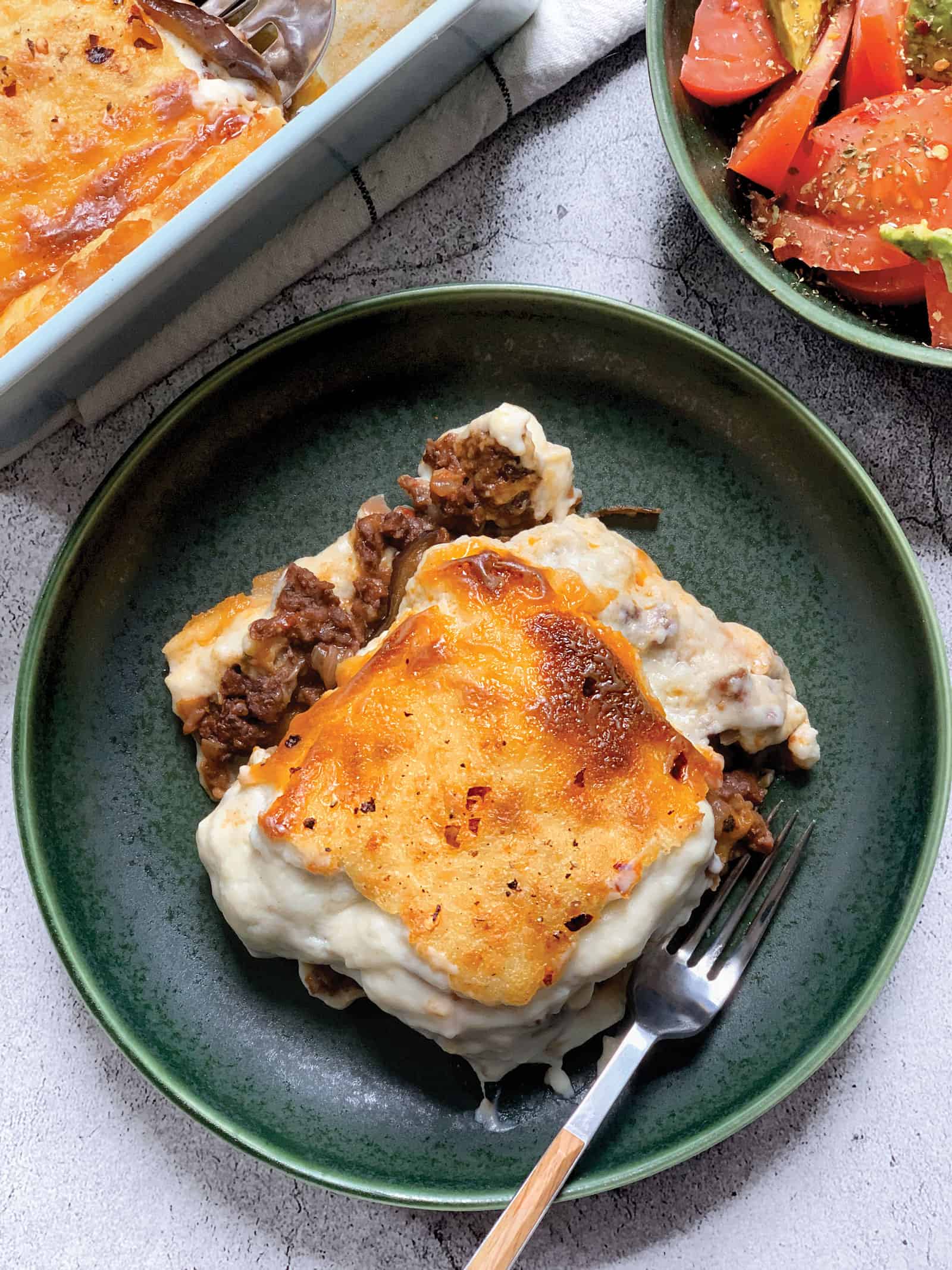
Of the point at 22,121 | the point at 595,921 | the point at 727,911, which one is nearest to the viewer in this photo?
the point at 595,921

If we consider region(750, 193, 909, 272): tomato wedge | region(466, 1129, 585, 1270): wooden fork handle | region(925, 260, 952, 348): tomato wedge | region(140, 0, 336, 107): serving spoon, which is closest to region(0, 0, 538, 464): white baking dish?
region(140, 0, 336, 107): serving spoon

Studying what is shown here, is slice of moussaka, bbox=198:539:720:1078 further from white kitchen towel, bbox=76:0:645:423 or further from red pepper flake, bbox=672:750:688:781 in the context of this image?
white kitchen towel, bbox=76:0:645:423

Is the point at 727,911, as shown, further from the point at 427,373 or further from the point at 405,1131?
the point at 427,373

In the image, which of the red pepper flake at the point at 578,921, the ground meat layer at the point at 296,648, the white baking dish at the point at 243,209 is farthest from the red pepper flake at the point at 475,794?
the white baking dish at the point at 243,209

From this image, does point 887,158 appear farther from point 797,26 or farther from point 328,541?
point 328,541

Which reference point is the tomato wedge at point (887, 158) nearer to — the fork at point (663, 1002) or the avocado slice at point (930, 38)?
the avocado slice at point (930, 38)

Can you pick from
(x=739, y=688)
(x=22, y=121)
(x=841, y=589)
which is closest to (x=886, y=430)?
(x=841, y=589)
